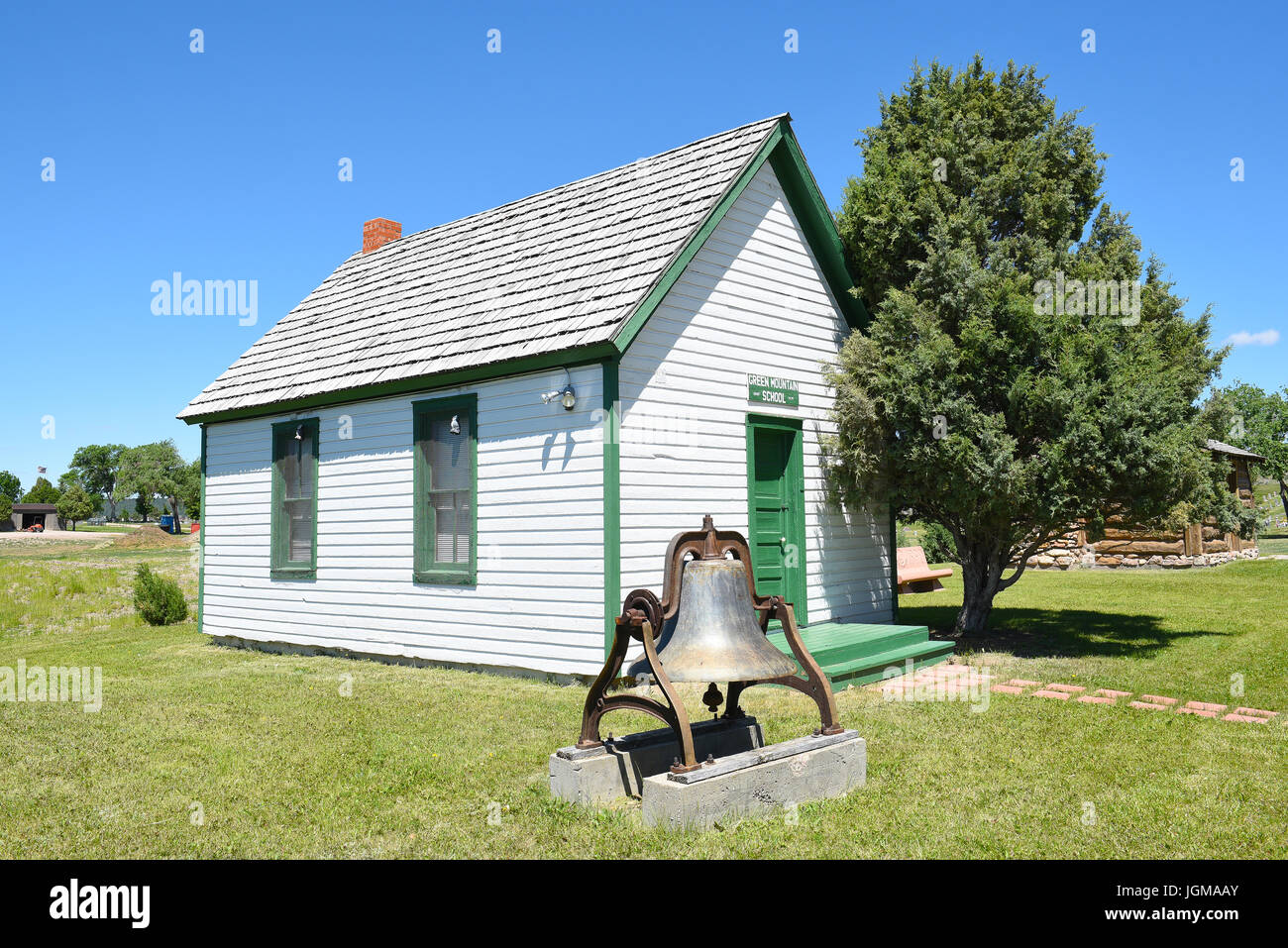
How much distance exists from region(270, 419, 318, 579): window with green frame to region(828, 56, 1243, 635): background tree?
→ 7213 mm

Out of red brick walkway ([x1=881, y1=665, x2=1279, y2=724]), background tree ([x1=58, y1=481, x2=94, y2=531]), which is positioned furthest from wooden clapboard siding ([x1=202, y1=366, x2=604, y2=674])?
background tree ([x1=58, y1=481, x2=94, y2=531])

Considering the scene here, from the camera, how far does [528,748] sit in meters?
6.74

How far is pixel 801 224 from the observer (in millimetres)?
12516

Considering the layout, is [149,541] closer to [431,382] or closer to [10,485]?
[431,382]

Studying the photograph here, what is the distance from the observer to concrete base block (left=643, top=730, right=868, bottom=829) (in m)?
4.84

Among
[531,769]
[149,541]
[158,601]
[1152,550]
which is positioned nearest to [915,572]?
[1152,550]

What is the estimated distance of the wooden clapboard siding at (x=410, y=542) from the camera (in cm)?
960

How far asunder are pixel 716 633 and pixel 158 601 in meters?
15.4

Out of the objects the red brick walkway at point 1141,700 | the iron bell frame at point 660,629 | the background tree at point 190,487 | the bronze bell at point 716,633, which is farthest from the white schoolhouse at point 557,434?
the background tree at point 190,487

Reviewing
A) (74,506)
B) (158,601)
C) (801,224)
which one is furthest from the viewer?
(74,506)

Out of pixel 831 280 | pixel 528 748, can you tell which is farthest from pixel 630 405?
pixel 831 280
